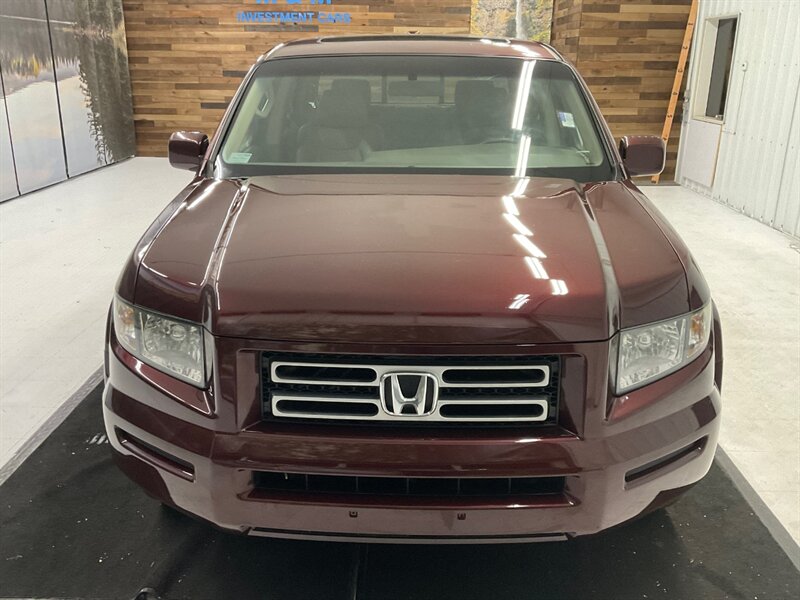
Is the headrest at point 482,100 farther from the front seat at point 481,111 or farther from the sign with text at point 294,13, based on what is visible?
the sign with text at point 294,13

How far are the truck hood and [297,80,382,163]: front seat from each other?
38cm

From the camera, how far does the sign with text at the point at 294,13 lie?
31.8ft

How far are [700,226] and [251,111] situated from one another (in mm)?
4890

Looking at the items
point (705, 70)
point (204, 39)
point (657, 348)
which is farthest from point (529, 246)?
point (204, 39)

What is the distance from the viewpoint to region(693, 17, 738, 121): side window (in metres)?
7.93

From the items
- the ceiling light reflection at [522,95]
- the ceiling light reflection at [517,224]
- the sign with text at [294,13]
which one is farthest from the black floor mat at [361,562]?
the sign with text at [294,13]

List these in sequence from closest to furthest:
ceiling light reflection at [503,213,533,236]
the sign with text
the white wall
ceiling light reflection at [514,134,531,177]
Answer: ceiling light reflection at [503,213,533,236]
ceiling light reflection at [514,134,531,177]
the white wall
the sign with text

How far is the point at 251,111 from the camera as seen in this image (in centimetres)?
260

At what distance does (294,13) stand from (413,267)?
9.03m

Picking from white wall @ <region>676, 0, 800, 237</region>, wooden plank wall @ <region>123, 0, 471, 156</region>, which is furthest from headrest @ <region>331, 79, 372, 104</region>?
wooden plank wall @ <region>123, 0, 471, 156</region>

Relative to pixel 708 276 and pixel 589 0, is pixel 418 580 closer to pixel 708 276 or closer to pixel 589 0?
pixel 708 276

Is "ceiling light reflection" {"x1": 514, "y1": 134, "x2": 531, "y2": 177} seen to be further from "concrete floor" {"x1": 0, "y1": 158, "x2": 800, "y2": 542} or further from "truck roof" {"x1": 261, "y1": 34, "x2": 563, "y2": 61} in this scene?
"concrete floor" {"x1": 0, "y1": 158, "x2": 800, "y2": 542}

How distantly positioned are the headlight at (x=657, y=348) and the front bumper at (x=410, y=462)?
1.1 inches

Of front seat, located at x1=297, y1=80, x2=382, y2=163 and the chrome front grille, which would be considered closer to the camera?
the chrome front grille
